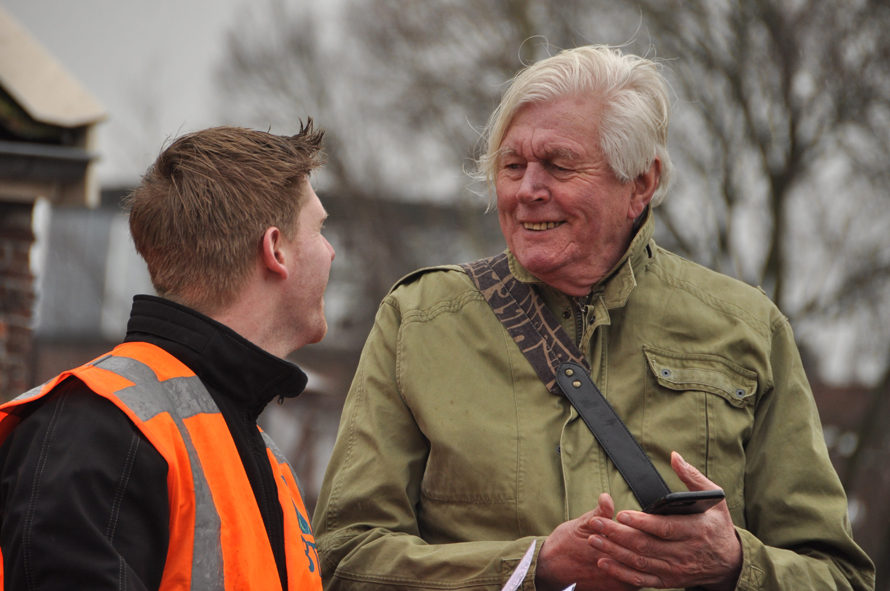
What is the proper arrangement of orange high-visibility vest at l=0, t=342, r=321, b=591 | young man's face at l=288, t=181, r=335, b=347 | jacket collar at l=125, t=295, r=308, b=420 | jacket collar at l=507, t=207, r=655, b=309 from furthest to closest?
1. jacket collar at l=507, t=207, r=655, b=309
2. young man's face at l=288, t=181, r=335, b=347
3. jacket collar at l=125, t=295, r=308, b=420
4. orange high-visibility vest at l=0, t=342, r=321, b=591

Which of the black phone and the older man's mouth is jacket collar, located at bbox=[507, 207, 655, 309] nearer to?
the older man's mouth

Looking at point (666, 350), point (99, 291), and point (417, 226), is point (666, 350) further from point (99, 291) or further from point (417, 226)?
point (99, 291)

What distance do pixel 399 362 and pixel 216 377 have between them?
2.32 feet

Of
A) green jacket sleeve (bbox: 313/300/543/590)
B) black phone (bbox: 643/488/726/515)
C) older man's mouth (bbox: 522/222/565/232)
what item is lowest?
green jacket sleeve (bbox: 313/300/543/590)

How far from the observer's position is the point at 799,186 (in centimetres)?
1288

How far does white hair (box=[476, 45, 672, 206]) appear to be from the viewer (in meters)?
2.94

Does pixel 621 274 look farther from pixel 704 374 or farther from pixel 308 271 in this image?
pixel 308 271

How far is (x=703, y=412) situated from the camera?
275 centimetres

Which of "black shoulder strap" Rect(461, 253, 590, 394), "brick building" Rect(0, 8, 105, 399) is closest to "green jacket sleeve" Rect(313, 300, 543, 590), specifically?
"black shoulder strap" Rect(461, 253, 590, 394)

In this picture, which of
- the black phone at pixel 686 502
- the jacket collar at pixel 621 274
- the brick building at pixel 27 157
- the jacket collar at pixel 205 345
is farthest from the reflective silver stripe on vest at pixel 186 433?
the brick building at pixel 27 157

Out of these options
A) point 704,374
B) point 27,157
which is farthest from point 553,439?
point 27,157

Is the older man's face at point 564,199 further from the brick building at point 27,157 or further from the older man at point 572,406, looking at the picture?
the brick building at point 27,157

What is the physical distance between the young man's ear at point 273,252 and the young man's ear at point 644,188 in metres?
1.12

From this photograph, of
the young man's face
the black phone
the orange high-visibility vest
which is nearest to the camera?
the orange high-visibility vest
